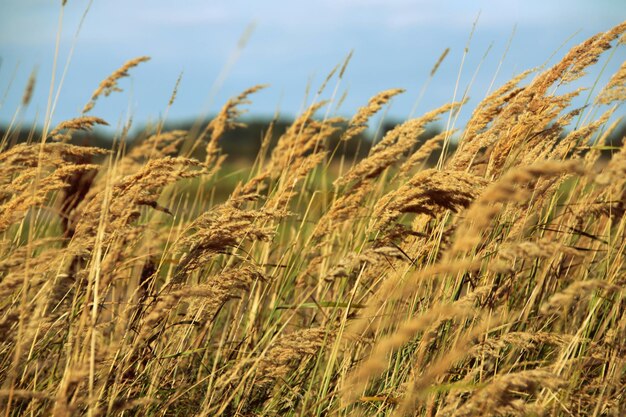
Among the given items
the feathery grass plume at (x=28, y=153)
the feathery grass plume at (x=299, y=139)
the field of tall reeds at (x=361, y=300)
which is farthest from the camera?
the feathery grass plume at (x=299, y=139)

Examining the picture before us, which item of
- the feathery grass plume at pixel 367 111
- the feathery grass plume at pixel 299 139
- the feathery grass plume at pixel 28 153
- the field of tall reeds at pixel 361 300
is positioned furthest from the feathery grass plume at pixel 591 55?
the feathery grass plume at pixel 28 153

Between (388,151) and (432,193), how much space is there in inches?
22.8

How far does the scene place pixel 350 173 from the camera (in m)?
2.83

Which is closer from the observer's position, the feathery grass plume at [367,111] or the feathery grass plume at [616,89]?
the feathery grass plume at [616,89]

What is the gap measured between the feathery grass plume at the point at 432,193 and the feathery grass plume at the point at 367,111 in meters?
1.30

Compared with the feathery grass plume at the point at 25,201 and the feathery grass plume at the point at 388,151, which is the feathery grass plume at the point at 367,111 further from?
the feathery grass plume at the point at 25,201

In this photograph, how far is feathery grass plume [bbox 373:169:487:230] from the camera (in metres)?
2.13

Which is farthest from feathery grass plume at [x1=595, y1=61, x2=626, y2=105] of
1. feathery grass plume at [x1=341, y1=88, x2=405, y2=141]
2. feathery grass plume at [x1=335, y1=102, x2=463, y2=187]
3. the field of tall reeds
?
feathery grass plume at [x1=341, y1=88, x2=405, y2=141]

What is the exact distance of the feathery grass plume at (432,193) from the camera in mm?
2131

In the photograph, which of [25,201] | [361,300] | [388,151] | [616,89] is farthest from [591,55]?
[25,201]

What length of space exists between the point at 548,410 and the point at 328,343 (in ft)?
2.49

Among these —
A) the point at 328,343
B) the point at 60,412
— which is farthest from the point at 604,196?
the point at 60,412

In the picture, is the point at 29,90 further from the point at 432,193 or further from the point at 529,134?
the point at 529,134

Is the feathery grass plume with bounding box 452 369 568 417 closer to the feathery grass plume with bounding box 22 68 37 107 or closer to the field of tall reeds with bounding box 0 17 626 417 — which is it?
the field of tall reeds with bounding box 0 17 626 417
